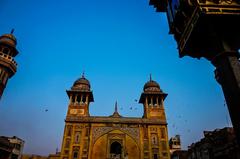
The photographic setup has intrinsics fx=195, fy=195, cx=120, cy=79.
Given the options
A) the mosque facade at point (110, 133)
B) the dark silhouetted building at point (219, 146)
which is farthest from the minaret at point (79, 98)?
the dark silhouetted building at point (219, 146)

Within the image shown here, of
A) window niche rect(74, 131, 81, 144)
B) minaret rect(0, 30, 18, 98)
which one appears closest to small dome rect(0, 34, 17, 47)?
minaret rect(0, 30, 18, 98)

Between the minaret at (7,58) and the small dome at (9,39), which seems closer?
the minaret at (7,58)

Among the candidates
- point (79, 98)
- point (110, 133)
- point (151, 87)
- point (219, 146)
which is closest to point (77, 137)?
point (110, 133)

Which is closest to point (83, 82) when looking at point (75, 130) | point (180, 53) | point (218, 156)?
point (75, 130)

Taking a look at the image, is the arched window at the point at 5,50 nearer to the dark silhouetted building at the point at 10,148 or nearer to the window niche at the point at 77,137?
the dark silhouetted building at the point at 10,148

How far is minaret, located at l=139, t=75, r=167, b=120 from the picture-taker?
3081 centimetres

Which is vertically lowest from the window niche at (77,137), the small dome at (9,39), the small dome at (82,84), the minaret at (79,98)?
the window niche at (77,137)

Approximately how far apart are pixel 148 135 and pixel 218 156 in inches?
437

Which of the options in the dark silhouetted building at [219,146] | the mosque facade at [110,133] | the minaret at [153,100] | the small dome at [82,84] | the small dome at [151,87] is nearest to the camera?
the dark silhouetted building at [219,146]

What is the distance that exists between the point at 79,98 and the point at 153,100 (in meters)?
12.2

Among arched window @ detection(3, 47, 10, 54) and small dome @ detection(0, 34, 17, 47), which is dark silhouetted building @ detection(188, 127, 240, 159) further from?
small dome @ detection(0, 34, 17, 47)

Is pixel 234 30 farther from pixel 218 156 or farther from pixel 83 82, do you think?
pixel 83 82

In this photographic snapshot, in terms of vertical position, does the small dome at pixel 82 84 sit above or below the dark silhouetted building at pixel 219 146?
above

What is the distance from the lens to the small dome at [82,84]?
106ft
